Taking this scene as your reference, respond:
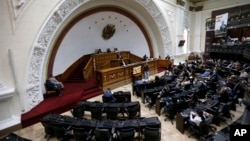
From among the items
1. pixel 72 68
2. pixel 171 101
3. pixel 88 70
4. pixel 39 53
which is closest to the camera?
pixel 171 101

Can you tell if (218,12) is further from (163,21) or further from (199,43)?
(163,21)

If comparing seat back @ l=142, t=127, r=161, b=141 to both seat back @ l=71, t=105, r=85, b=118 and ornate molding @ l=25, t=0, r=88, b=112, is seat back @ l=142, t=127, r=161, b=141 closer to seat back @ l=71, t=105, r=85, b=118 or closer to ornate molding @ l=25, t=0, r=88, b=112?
seat back @ l=71, t=105, r=85, b=118

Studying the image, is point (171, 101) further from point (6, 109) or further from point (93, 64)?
point (93, 64)

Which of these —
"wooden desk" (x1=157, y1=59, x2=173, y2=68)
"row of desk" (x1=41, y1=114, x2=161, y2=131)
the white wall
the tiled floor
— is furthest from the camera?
"wooden desk" (x1=157, y1=59, x2=173, y2=68)

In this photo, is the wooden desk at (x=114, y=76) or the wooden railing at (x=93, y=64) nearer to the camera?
the wooden desk at (x=114, y=76)

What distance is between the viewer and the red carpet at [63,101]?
6.25m

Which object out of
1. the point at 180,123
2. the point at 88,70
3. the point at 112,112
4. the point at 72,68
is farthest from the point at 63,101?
the point at 180,123

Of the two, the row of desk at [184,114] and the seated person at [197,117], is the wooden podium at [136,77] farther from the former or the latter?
the seated person at [197,117]

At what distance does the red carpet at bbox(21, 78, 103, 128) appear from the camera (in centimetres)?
625

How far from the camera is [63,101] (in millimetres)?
7426

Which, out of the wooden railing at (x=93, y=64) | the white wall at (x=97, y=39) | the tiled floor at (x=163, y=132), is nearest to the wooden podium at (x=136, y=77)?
the wooden railing at (x=93, y=64)

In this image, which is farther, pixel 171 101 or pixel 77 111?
pixel 171 101

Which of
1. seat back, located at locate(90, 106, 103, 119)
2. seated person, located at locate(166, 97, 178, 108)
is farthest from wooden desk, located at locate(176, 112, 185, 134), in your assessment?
seat back, located at locate(90, 106, 103, 119)

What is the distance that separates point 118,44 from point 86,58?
3647 mm
